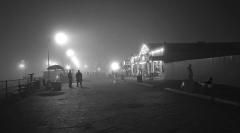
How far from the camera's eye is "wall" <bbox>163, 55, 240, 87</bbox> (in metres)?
16.3

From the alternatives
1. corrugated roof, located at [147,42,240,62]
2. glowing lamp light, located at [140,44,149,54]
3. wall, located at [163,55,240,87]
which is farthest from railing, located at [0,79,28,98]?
glowing lamp light, located at [140,44,149,54]

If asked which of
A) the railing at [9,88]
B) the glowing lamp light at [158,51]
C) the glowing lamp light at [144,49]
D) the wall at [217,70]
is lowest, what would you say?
the railing at [9,88]

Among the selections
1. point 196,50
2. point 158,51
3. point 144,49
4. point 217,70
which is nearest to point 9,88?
point 158,51

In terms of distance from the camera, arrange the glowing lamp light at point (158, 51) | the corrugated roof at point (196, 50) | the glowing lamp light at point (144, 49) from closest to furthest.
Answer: the corrugated roof at point (196, 50)
the glowing lamp light at point (158, 51)
the glowing lamp light at point (144, 49)

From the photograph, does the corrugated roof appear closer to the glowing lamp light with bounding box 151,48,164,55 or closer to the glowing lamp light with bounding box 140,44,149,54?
the glowing lamp light with bounding box 140,44,149,54

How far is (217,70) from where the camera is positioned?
61.0ft

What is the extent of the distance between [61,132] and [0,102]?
8.89 m

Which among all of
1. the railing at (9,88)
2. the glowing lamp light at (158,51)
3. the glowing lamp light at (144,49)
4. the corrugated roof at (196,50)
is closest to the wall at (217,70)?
the corrugated roof at (196,50)

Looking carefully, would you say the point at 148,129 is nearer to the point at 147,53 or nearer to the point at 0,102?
the point at 0,102

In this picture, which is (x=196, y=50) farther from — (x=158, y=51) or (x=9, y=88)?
(x=9, y=88)

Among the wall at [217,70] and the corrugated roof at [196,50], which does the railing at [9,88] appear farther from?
the corrugated roof at [196,50]

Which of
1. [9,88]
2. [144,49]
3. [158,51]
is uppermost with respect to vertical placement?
[144,49]

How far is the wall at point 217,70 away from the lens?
16297mm

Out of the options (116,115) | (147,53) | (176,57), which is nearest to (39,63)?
(147,53)
